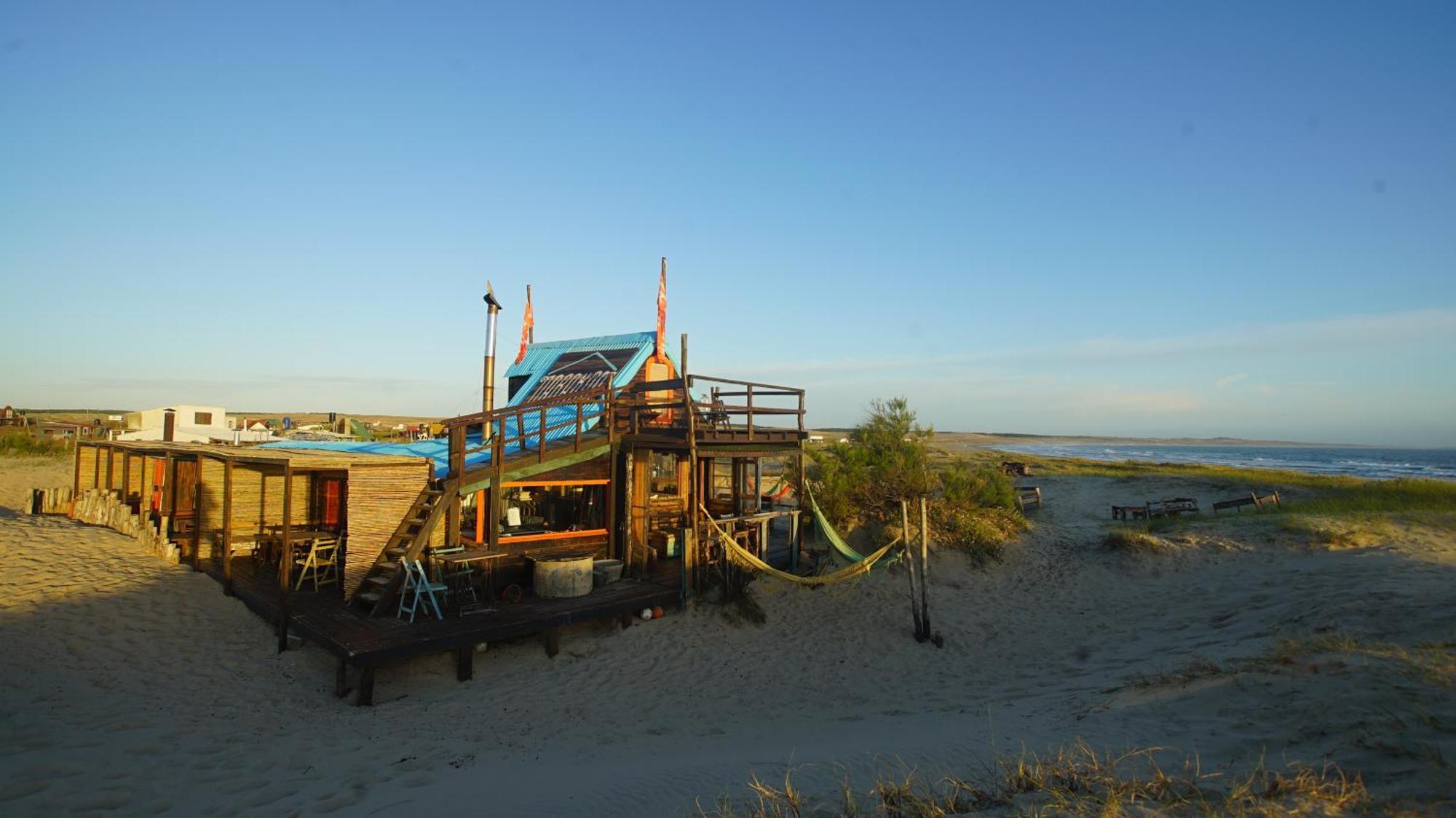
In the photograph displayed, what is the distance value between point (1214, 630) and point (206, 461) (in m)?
19.3

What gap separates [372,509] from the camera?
411 inches

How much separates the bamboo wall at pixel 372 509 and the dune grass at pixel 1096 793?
7.13 m

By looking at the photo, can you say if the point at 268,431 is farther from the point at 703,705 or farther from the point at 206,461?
the point at 703,705

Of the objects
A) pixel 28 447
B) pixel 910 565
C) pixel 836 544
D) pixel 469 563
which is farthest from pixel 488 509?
pixel 28 447

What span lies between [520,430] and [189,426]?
631 inches

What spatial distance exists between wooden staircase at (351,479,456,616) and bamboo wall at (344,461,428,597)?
90 mm

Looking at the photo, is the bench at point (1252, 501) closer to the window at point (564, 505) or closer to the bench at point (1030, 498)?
the bench at point (1030, 498)

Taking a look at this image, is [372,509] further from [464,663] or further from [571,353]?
[571,353]

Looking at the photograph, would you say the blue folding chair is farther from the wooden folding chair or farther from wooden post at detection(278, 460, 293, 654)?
the wooden folding chair

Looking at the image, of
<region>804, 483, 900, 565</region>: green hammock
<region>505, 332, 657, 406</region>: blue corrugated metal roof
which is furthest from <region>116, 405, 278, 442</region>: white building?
<region>804, 483, 900, 565</region>: green hammock

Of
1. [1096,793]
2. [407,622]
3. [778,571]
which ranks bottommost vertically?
[407,622]

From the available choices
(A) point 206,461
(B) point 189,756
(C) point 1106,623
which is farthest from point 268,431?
(C) point 1106,623

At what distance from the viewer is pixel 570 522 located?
43.0 feet

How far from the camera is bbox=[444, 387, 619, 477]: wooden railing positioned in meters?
10.8
